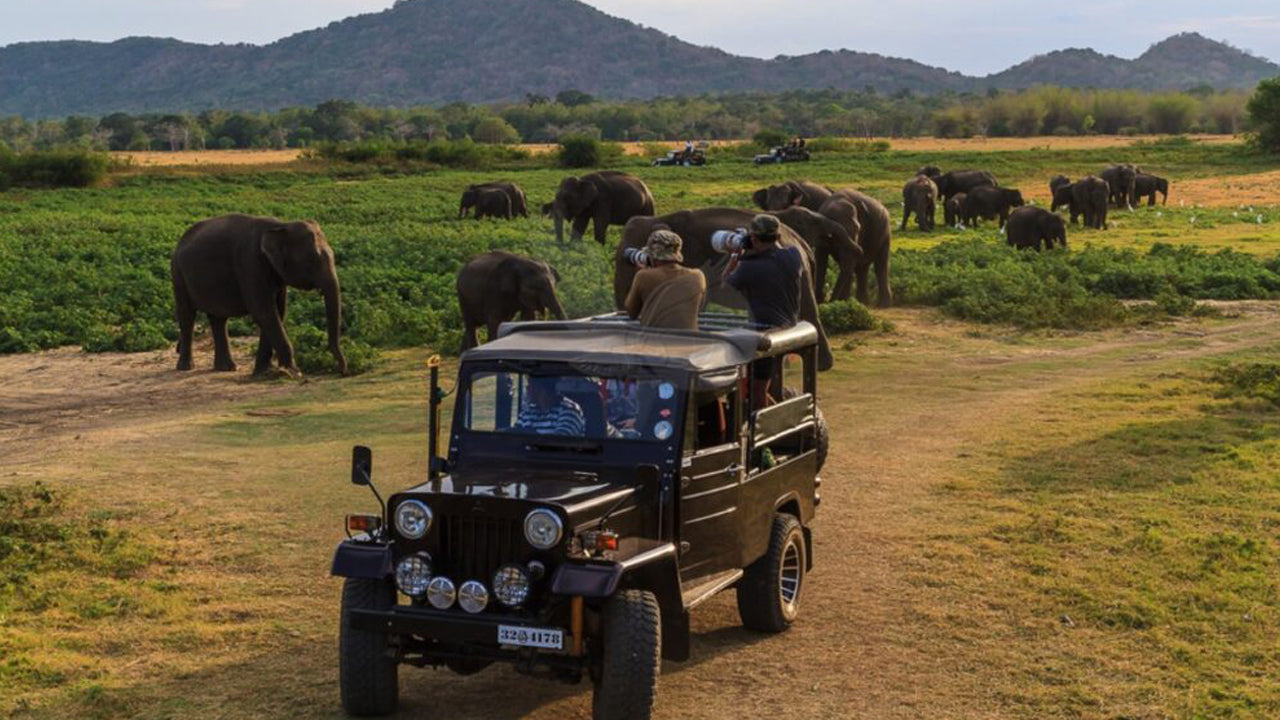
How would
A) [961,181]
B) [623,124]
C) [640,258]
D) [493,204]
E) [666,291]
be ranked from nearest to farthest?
[666,291] < [640,258] < [493,204] < [961,181] < [623,124]

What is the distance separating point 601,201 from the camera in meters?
38.1

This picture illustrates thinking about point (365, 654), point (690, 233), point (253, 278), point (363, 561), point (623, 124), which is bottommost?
point (623, 124)

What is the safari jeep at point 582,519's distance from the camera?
849 centimetres

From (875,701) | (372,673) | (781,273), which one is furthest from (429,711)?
(781,273)

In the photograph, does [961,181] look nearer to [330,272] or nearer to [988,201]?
[988,201]

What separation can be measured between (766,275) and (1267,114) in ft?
226

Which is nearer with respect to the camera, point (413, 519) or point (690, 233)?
point (413, 519)

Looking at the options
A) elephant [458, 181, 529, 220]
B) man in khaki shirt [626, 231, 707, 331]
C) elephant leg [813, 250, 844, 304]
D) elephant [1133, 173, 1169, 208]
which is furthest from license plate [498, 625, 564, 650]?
elephant [1133, 173, 1169, 208]

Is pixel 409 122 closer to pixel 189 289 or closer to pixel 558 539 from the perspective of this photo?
pixel 189 289

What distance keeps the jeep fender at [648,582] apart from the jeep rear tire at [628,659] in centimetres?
13

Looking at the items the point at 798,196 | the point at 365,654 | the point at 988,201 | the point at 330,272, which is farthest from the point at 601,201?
Answer: the point at 365,654

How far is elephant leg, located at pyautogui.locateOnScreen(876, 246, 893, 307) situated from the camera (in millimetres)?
28469

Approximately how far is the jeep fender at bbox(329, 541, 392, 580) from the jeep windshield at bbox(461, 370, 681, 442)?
1.09 m

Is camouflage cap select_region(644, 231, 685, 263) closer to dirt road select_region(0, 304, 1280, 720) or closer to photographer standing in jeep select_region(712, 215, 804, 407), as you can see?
photographer standing in jeep select_region(712, 215, 804, 407)
